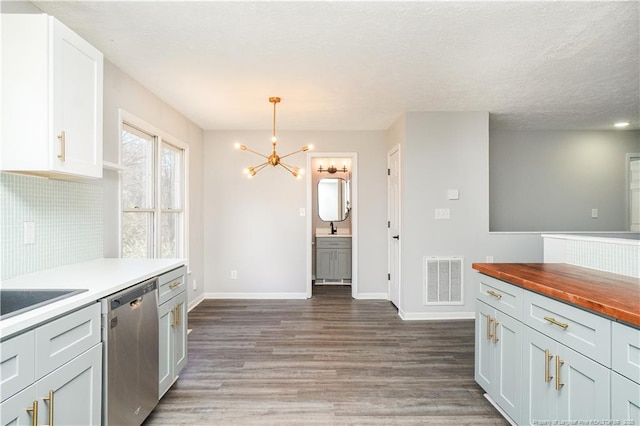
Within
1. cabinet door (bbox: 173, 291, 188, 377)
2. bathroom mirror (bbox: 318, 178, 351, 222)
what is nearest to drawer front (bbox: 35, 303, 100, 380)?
cabinet door (bbox: 173, 291, 188, 377)

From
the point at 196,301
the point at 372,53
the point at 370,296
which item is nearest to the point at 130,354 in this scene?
the point at 372,53

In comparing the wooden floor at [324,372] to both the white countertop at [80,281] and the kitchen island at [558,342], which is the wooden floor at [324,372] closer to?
the kitchen island at [558,342]

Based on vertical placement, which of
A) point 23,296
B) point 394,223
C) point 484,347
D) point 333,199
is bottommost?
point 484,347

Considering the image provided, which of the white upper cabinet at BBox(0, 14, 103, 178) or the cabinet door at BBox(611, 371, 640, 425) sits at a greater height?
the white upper cabinet at BBox(0, 14, 103, 178)

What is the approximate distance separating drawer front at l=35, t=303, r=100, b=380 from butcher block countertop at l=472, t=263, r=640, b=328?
206cm

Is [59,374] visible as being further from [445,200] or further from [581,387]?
[445,200]

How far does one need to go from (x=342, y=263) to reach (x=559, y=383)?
4308 millimetres

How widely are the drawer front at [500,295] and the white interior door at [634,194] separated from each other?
4.35 meters

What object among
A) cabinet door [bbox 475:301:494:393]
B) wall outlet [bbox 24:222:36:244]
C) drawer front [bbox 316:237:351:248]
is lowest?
cabinet door [bbox 475:301:494:393]

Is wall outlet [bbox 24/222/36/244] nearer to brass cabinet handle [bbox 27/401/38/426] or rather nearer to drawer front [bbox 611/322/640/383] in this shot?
brass cabinet handle [bbox 27/401/38/426]

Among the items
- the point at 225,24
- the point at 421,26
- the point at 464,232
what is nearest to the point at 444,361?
the point at 464,232

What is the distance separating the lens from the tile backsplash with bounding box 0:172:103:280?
169 cm

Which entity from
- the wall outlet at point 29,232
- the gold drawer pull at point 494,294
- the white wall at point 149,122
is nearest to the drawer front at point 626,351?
the gold drawer pull at point 494,294

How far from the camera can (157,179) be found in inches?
131
